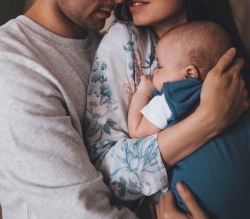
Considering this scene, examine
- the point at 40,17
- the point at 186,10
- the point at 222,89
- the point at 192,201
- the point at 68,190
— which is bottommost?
the point at 192,201

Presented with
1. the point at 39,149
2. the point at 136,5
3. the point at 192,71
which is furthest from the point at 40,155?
the point at 136,5

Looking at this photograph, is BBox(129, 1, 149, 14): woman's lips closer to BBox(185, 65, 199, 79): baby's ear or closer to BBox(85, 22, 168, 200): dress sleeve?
BBox(85, 22, 168, 200): dress sleeve

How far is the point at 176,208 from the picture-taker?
0.98m

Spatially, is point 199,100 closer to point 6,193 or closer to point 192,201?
point 192,201

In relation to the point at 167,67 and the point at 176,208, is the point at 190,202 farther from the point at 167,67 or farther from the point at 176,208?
the point at 167,67

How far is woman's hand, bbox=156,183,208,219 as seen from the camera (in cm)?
91

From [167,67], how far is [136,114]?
188mm

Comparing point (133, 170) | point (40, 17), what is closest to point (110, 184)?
point (133, 170)

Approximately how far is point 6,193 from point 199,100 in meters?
0.67

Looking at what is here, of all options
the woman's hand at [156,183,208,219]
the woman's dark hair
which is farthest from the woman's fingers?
the woman's dark hair

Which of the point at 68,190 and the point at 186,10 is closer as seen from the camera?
the point at 68,190

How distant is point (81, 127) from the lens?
1.07 m

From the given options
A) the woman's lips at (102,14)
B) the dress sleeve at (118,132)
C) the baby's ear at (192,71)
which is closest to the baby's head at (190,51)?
the baby's ear at (192,71)

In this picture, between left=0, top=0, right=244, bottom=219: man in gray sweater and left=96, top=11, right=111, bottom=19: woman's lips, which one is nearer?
left=0, top=0, right=244, bottom=219: man in gray sweater
